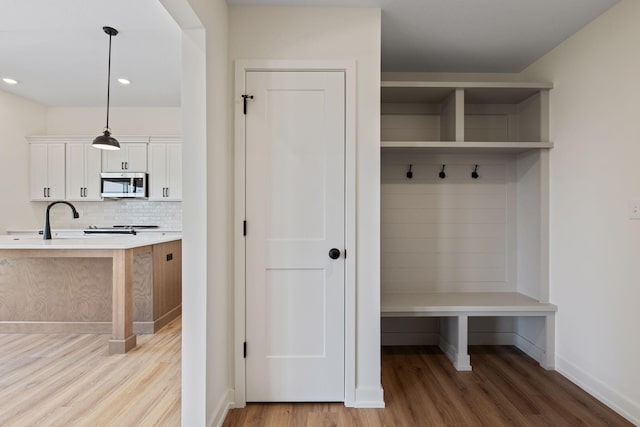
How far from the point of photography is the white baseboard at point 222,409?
1.86 meters

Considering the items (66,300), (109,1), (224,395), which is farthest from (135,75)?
(224,395)

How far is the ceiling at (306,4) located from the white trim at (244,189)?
387mm

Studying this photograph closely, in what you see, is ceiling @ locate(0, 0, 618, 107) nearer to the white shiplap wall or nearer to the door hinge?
the door hinge

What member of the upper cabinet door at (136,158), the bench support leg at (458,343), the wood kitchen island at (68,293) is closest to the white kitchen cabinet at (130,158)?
the upper cabinet door at (136,158)

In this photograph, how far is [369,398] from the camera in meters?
2.13

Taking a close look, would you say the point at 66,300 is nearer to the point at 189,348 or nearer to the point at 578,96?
the point at 189,348

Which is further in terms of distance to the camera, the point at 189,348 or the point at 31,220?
the point at 31,220

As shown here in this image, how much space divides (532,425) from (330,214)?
1.71 metres

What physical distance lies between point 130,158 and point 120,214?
0.90 metres

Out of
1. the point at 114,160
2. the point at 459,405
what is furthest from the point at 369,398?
the point at 114,160

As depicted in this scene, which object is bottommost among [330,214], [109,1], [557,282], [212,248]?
[557,282]

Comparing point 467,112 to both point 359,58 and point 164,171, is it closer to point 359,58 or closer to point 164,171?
point 359,58

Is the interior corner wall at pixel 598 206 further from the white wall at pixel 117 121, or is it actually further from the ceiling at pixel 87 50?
the white wall at pixel 117 121

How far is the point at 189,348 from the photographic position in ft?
5.76
